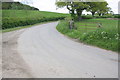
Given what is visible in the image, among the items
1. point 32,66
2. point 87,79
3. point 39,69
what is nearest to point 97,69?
point 87,79

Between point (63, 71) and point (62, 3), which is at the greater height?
point (62, 3)

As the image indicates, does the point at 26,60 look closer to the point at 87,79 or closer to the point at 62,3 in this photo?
the point at 87,79

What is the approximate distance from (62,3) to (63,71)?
115 feet

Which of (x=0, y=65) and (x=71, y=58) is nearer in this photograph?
(x=0, y=65)

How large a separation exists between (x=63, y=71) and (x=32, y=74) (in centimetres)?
140

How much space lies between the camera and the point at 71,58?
28.8 ft

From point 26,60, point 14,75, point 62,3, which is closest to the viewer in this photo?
point 14,75

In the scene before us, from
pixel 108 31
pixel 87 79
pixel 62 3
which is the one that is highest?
pixel 62 3

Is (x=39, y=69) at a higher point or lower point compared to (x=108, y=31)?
lower

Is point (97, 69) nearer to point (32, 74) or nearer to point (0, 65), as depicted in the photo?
point (32, 74)

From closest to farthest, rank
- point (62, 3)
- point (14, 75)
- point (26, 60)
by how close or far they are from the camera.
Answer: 1. point (14, 75)
2. point (26, 60)
3. point (62, 3)

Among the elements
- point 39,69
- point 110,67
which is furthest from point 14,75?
point 110,67

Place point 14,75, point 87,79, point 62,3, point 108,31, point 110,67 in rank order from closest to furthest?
point 87,79, point 14,75, point 110,67, point 108,31, point 62,3

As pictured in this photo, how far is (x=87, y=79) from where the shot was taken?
19.2 feet
